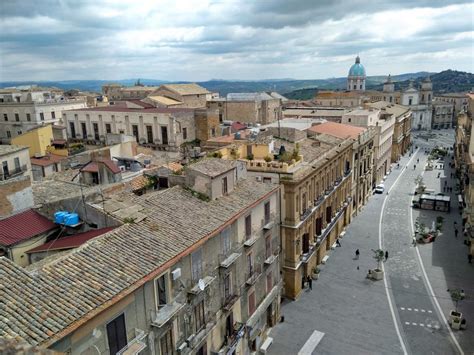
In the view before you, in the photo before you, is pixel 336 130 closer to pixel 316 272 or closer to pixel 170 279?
pixel 316 272

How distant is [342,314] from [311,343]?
5.20 metres

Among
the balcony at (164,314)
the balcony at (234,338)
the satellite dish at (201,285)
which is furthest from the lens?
the balcony at (234,338)

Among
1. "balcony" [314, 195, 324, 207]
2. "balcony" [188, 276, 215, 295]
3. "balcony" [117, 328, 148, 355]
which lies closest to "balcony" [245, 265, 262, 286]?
"balcony" [188, 276, 215, 295]

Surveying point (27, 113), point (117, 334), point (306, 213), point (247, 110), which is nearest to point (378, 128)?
point (247, 110)

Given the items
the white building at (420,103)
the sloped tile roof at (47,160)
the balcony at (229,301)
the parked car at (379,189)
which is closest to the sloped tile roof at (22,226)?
the balcony at (229,301)

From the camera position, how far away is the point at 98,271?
16094mm

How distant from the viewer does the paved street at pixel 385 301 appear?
1221 inches

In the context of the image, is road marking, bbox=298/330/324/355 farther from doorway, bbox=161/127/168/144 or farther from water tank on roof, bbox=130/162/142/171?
doorway, bbox=161/127/168/144

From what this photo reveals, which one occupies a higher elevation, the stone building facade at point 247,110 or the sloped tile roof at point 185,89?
the sloped tile roof at point 185,89

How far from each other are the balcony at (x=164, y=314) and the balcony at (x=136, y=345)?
725 mm

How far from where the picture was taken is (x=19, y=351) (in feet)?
29.4

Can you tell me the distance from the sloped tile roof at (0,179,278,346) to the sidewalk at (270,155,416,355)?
14.0 m

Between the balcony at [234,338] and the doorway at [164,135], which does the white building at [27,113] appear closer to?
the doorway at [164,135]

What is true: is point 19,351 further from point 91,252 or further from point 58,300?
point 91,252
